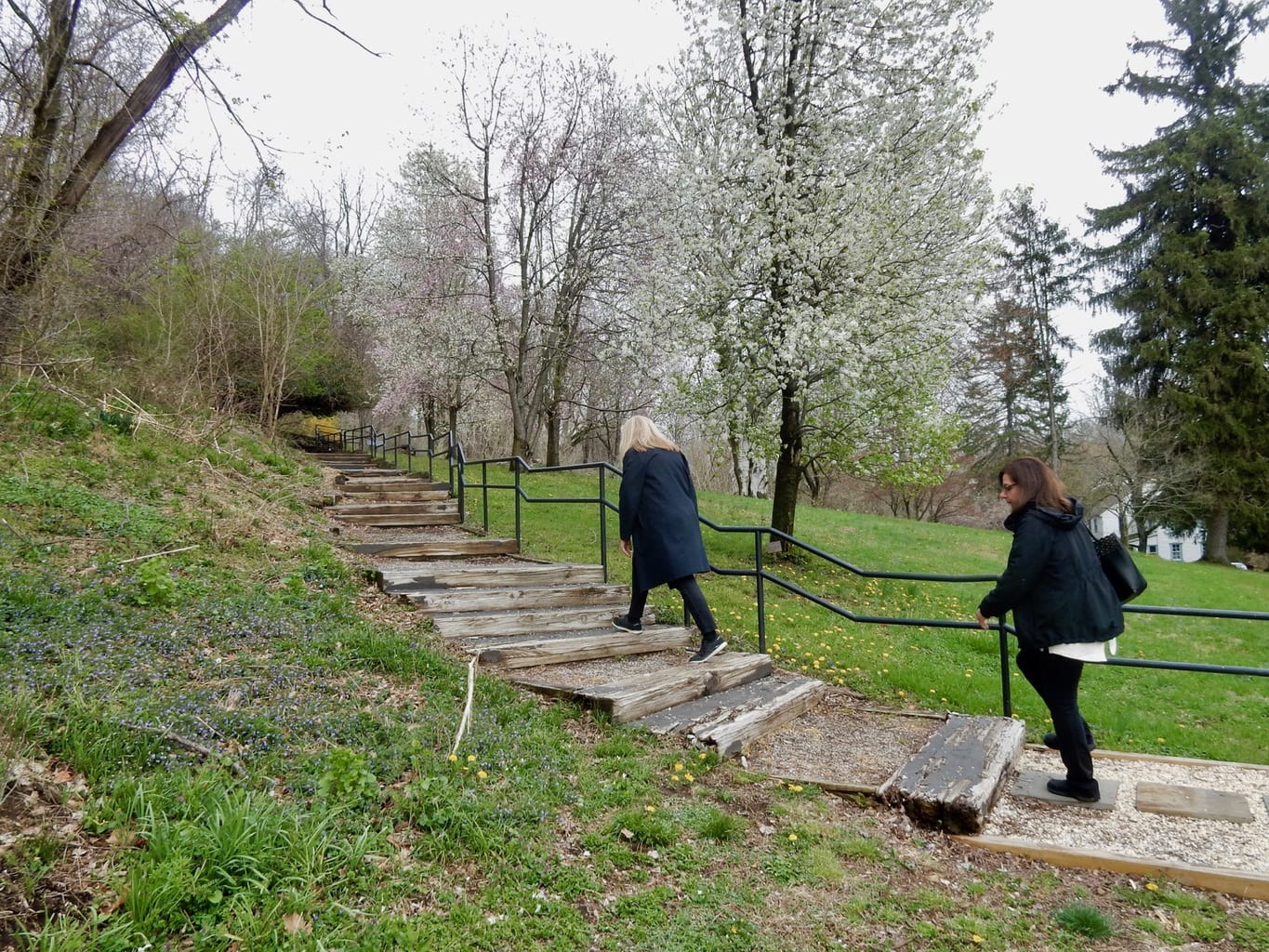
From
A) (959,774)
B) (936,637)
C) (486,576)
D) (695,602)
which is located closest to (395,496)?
(486,576)

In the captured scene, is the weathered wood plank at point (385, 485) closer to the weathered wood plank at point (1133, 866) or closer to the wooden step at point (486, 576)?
the wooden step at point (486, 576)

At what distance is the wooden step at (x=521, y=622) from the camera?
16.8 ft

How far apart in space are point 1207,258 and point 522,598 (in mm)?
23507

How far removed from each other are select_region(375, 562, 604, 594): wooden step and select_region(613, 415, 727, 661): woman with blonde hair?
5.30ft

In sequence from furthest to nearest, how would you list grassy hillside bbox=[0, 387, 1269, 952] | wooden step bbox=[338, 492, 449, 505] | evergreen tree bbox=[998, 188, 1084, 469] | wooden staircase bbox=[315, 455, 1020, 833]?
evergreen tree bbox=[998, 188, 1084, 469], wooden step bbox=[338, 492, 449, 505], wooden staircase bbox=[315, 455, 1020, 833], grassy hillside bbox=[0, 387, 1269, 952]

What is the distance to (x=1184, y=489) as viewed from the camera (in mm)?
20781

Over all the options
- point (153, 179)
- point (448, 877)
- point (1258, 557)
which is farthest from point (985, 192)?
point (1258, 557)

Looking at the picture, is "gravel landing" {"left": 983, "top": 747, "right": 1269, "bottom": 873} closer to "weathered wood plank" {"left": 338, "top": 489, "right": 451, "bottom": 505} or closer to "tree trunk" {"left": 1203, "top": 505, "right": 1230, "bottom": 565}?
"weathered wood plank" {"left": 338, "top": 489, "right": 451, "bottom": 505}

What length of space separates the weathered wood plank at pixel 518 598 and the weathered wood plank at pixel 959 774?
287cm

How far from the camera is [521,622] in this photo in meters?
5.39

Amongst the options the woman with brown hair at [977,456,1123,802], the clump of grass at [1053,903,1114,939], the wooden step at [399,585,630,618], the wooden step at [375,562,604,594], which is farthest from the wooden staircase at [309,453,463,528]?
the clump of grass at [1053,903,1114,939]

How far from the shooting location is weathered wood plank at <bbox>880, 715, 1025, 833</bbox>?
10.5 ft

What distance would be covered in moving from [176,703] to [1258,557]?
29211 millimetres

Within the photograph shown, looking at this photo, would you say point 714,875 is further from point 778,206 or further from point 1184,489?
point 1184,489
